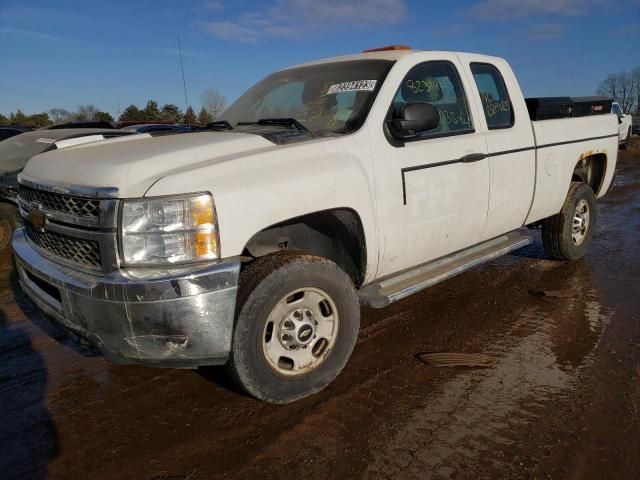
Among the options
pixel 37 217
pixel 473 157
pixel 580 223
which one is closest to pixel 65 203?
pixel 37 217

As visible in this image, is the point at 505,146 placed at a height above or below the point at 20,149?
below

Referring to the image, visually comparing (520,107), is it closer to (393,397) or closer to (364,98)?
(364,98)

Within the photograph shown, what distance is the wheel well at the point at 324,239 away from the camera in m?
3.01

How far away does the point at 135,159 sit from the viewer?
2576mm

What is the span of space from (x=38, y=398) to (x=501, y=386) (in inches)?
112

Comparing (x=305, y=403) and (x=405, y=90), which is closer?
(x=305, y=403)

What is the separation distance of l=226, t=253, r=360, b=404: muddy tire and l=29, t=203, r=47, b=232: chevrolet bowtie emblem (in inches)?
47.3

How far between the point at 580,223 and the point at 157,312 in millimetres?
4858

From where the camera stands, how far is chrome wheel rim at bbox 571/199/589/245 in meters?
5.43

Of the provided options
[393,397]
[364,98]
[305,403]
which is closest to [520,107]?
[364,98]

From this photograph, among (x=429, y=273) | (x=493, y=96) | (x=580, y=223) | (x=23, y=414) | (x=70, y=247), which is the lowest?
(x=23, y=414)

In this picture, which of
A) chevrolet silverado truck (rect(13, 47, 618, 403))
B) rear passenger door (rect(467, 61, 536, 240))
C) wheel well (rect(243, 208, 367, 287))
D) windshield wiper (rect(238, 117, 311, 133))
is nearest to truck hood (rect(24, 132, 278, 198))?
chevrolet silverado truck (rect(13, 47, 618, 403))

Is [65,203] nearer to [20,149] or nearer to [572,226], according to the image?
[572,226]

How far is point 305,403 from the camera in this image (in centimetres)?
294
